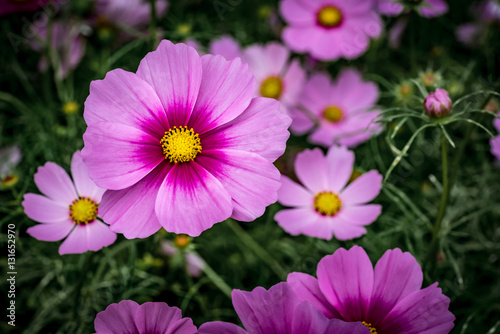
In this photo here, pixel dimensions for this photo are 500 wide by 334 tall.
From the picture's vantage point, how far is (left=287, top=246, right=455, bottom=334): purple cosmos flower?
0.58 meters

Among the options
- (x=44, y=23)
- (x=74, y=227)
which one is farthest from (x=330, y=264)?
(x=44, y=23)

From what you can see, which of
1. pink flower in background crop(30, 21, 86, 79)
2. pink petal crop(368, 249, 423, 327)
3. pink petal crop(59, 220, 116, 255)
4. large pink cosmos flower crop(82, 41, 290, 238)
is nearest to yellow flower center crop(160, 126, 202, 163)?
large pink cosmos flower crop(82, 41, 290, 238)

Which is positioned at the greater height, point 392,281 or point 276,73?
point 276,73

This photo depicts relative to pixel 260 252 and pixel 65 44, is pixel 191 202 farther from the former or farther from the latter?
pixel 65 44

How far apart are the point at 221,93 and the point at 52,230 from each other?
0.28m

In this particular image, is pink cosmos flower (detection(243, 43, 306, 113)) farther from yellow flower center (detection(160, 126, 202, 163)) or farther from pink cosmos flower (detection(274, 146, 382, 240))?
yellow flower center (detection(160, 126, 202, 163))

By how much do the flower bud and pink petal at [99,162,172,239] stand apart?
14.0 inches

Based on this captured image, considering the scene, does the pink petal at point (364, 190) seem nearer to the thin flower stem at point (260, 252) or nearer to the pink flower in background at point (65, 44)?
the thin flower stem at point (260, 252)

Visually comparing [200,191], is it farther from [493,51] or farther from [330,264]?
[493,51]

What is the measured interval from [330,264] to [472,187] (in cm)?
63

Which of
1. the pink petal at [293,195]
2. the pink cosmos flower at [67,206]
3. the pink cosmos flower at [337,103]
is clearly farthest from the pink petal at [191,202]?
the pink cosmos flower at [337,103]

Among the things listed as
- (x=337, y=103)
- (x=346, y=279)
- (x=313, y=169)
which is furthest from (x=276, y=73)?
(x=346, y=279)

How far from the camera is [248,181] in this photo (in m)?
0.58

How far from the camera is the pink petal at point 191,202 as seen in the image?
55 centimetres
